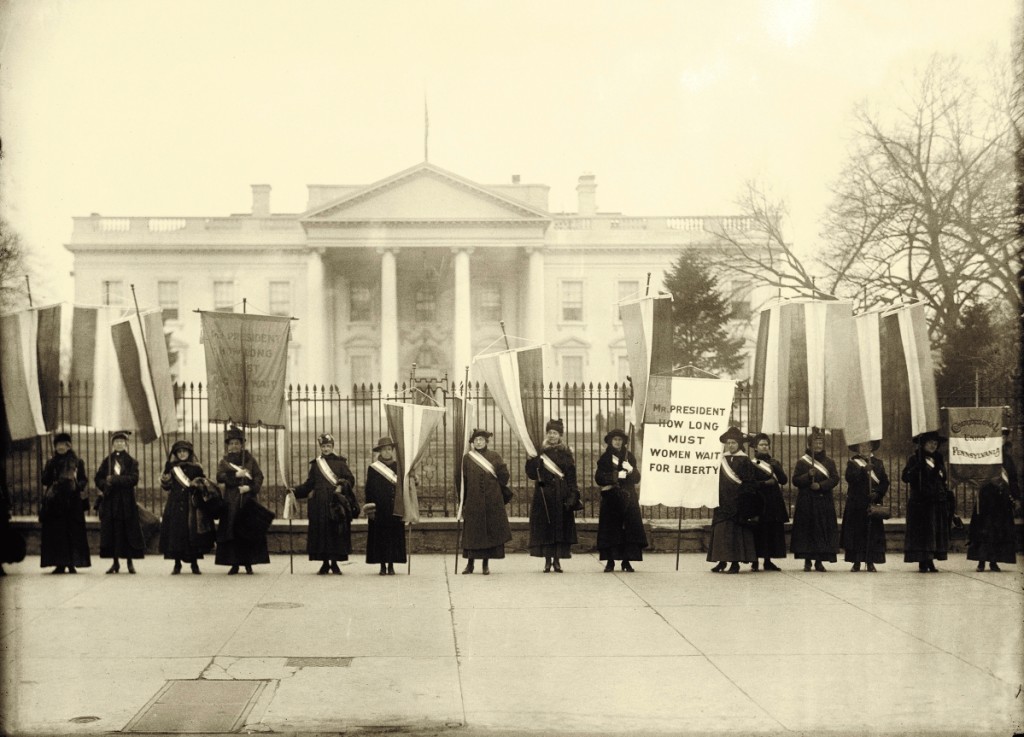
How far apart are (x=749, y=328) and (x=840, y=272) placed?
14584 millimetres

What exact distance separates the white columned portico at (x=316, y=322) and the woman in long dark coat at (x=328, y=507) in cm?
3272

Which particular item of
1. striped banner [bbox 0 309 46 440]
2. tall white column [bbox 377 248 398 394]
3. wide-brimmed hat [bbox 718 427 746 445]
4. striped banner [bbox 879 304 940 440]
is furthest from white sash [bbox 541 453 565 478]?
tall white column [bbox 377 248 398 394]

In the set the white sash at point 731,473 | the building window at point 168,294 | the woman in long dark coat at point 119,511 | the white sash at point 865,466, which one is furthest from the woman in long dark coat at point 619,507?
the building window at point 168,294

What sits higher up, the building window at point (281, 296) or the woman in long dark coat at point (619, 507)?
the building window at point (281, 296)

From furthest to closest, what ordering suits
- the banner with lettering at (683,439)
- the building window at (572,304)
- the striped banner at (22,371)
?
the building window at (572,304)
the banner with lettering at (683,439)
the striped banner at (22,371)

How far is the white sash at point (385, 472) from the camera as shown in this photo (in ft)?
39.0

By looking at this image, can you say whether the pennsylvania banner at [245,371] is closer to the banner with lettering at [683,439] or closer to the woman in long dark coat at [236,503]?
the woman in long dark coat at [236,503]

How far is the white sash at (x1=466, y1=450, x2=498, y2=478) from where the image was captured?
11.7 m

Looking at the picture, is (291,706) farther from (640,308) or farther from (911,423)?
(911,423)

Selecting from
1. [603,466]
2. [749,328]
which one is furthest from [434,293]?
[603,466]

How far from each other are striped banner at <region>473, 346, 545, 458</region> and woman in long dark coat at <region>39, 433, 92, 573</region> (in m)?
4.38

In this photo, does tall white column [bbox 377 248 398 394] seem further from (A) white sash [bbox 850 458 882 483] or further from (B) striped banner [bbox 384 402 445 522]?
(A) white sash [bbox 850 458 882 483]

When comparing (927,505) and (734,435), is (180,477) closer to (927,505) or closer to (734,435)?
(734,435)

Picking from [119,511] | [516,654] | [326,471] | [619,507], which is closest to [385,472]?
[326,471]
